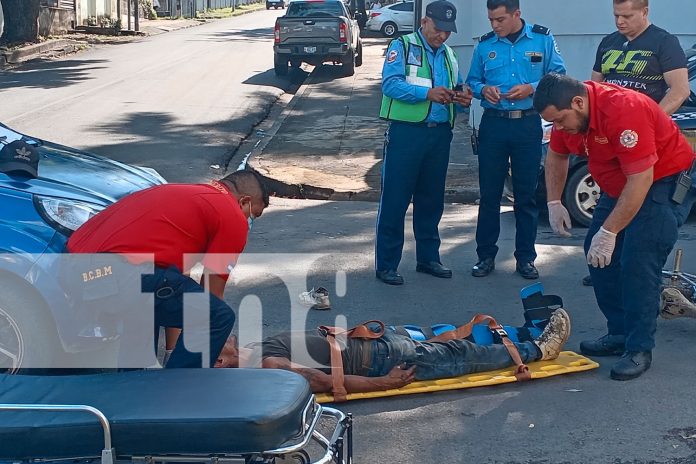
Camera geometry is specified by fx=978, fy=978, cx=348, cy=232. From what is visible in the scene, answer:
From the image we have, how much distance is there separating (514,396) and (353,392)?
82 cm

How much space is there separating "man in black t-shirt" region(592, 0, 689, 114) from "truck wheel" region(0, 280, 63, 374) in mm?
3944

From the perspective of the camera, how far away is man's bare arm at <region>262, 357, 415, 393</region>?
4.82 metres

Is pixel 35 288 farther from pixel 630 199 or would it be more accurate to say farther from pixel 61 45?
pixel 61 45

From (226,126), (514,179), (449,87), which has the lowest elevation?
(226,126)

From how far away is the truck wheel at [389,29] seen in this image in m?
37.4

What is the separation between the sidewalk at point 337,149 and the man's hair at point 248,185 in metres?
6.26

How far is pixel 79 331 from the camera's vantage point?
4668 mm

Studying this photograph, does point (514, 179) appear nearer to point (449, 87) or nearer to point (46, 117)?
point (449, 87)

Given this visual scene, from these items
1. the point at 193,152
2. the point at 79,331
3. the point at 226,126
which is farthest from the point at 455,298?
the point at 226,126

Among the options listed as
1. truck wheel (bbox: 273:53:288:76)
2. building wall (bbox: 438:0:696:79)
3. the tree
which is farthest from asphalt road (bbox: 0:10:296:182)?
building wall (bbox: 438:0:696:79)

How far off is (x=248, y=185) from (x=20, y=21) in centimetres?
2677

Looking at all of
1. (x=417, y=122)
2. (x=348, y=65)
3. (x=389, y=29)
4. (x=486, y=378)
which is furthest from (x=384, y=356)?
(x=389, y=29)

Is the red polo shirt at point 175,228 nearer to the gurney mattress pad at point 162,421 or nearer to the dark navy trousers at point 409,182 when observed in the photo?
the gurney mattress pad at point 162,421

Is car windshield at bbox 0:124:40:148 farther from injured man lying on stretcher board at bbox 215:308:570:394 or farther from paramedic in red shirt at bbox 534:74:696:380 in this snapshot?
paramedic in red shirt at bbox 534:74:696:380
